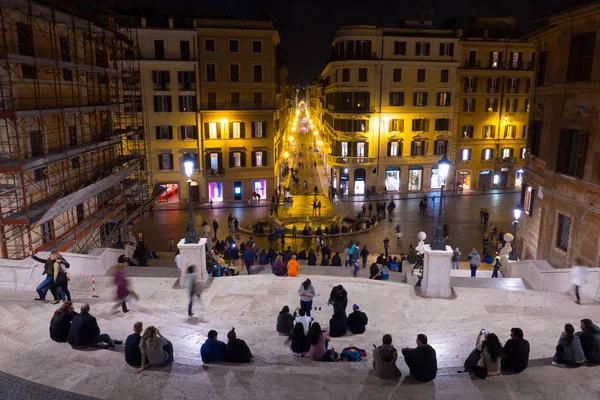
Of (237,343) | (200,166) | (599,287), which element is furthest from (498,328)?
(200,166)

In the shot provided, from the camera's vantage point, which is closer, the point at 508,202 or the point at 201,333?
the point at 201,333

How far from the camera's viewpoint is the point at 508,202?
44344 millimetres

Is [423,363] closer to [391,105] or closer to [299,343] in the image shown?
[299,343]

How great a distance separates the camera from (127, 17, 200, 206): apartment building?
133ft

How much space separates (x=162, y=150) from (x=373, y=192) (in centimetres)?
1971

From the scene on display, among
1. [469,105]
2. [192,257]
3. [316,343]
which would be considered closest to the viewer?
[316,343]

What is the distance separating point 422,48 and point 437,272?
116 feet

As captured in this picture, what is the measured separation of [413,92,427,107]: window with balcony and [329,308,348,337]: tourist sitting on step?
37.9 metres

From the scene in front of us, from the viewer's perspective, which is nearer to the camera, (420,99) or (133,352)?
(133,352)

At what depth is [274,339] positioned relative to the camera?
1235cm

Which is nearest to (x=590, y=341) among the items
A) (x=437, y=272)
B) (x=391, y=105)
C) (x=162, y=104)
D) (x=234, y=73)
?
(x=437, y=272)

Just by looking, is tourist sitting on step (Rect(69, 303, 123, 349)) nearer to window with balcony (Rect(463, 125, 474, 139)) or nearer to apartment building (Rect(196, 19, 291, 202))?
apartment building (Rect(196, 19, 291, 202))

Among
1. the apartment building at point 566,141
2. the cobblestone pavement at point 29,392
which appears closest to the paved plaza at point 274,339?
the cobblestone pavement at point 29,392

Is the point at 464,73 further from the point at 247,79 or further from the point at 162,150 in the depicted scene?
the point at 162,150
